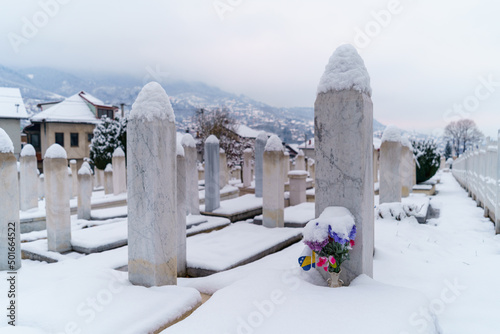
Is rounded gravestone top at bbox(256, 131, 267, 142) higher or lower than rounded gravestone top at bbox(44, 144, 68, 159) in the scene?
higher

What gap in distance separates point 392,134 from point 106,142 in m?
18.5

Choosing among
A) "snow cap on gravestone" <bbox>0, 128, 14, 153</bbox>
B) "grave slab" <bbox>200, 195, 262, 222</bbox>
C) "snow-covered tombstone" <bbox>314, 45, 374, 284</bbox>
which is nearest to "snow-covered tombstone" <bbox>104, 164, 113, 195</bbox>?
"grave slab" <bbox>200, 195, 262, 222</bbox>

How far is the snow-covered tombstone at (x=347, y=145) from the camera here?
345 centimetres

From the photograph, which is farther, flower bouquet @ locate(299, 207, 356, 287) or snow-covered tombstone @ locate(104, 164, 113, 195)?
snow-covered tombstone @ locate(104, 164, 113, 195)

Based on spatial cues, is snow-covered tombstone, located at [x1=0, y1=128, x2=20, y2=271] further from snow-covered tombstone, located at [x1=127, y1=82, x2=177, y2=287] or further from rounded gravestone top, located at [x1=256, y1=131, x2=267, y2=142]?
rounded gravestone top, located at [x1=256, y1=131, x2=267, y2=142]

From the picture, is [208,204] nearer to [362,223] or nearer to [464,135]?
[362,223]

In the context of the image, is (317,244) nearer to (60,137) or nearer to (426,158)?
(426,158)

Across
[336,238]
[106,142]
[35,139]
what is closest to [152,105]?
[336,238]

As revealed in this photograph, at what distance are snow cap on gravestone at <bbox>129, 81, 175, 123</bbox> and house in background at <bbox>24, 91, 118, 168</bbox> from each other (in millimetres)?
30193

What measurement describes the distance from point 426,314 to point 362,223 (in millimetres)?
983

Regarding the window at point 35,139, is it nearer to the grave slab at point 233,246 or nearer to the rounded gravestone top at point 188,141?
the rounded gravestone top at point 188,141

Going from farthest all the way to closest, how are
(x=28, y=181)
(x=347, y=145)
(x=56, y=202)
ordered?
(x=28, y=181) → (x=56, y=202) → (x=347, y=145)

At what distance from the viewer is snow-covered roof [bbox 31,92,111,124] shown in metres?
30.6

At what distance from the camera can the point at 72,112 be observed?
105ft
